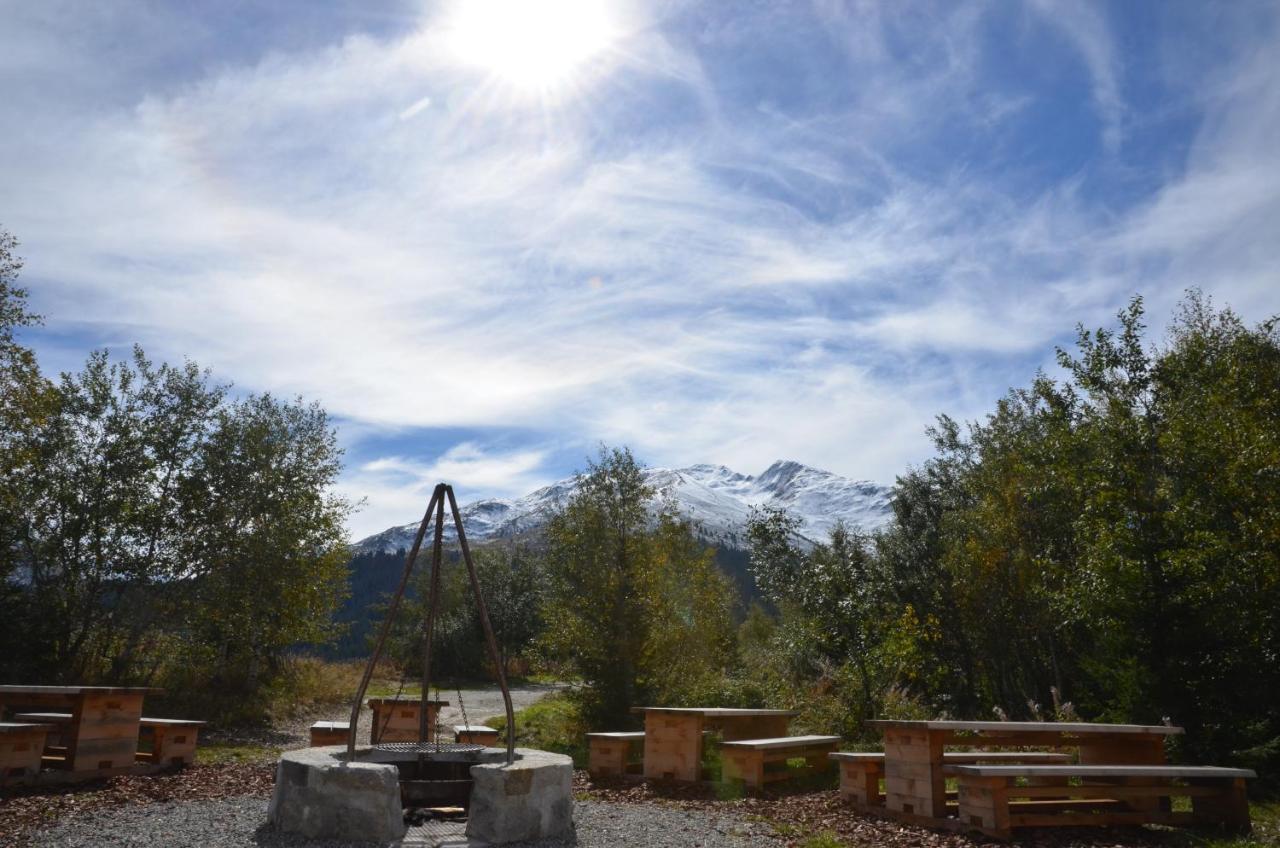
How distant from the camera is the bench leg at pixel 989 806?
7.19 m

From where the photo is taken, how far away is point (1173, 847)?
6.99 metres

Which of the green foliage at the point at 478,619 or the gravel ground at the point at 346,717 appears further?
the green foliage at the point at 478,619

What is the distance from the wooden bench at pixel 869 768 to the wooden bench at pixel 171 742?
858 centimetres

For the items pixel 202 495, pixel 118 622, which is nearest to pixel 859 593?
pixel 202 495

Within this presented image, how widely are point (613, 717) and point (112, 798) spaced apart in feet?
29.3

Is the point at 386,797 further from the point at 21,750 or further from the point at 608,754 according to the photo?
the point at 608,754

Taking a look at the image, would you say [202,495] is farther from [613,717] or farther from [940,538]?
[940,538]

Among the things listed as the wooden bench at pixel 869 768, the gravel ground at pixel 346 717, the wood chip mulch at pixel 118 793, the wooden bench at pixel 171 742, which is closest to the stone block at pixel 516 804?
the wooden bench at pixel 869 768

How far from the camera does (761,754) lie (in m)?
10.4

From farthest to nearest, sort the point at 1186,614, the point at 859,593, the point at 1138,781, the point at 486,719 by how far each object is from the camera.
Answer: the point at 486,719 < the point at 859,593 < the point at 1186,614 < the point at 1138,781

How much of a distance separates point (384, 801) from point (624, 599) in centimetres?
932

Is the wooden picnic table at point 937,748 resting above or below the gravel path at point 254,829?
above

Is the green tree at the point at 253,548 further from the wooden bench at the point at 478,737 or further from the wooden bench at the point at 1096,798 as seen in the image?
the wooden bench at the point at 1096,798

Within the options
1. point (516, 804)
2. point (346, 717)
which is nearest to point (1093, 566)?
point (516, 804)
